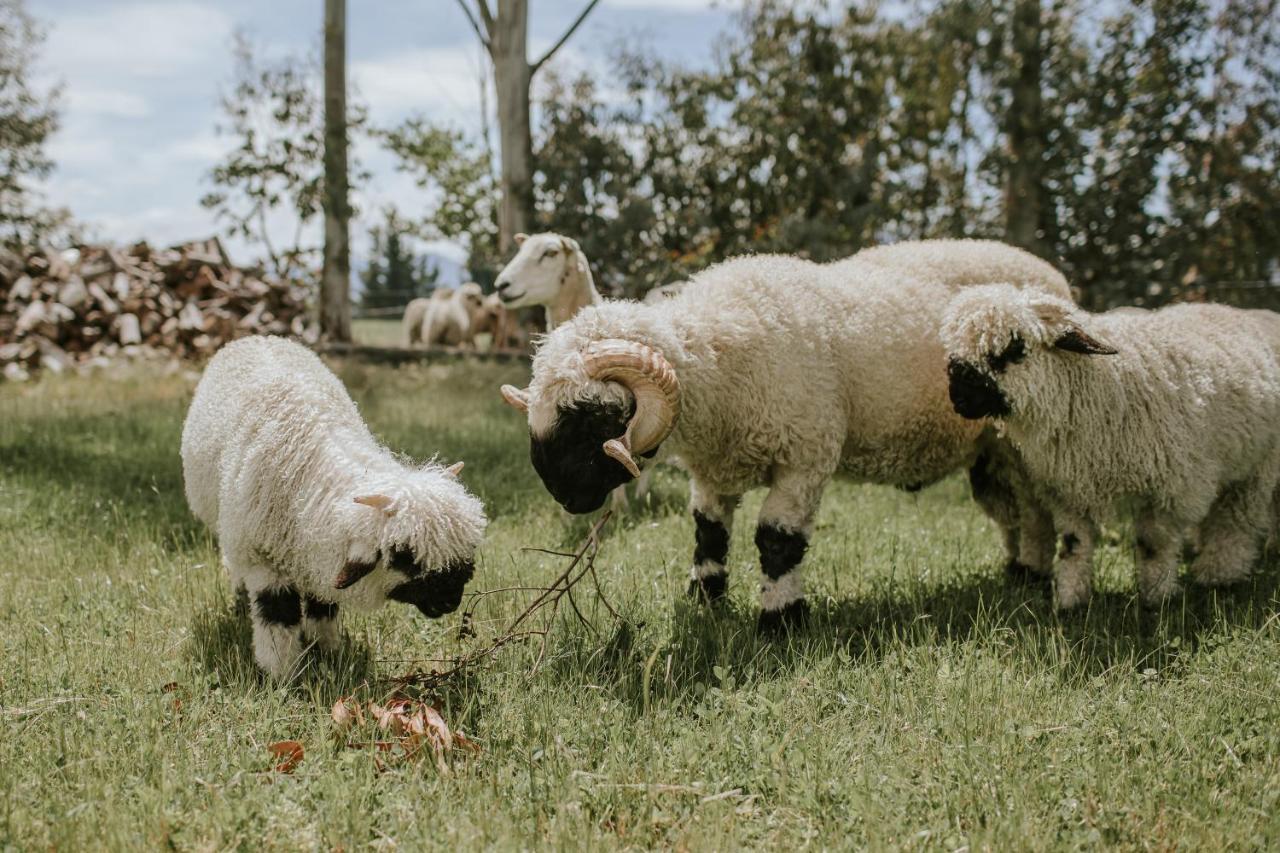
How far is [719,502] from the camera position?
16.0ft

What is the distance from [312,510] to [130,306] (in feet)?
39.8

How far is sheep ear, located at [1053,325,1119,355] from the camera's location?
4.35m

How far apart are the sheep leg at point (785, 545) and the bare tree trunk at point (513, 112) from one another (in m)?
A: 8.73

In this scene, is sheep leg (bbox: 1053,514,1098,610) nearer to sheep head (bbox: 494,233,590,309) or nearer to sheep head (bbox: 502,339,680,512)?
sheep head (bbox: 502,339,680,512)

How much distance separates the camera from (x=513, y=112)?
1261 cm

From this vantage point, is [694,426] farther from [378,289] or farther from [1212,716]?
[378,289]

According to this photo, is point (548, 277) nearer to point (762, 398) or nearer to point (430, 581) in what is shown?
point (762, 398)

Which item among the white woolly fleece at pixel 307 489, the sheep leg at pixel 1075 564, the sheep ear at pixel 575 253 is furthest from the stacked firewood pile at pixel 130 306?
the sheep leg at pixel 1075 564

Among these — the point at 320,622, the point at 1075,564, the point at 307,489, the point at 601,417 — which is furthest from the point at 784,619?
the point at 307,489

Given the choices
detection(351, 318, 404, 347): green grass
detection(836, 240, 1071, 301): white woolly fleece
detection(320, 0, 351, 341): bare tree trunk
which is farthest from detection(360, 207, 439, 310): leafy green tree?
detection(836, 240, 1071, 301): white woolly fleece

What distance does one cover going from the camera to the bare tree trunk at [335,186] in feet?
43.7

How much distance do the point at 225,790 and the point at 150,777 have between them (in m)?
0.33

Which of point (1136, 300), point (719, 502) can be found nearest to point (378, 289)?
point (1136, 300)

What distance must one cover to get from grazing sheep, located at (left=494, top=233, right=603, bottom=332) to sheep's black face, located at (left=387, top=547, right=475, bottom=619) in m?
3.35
